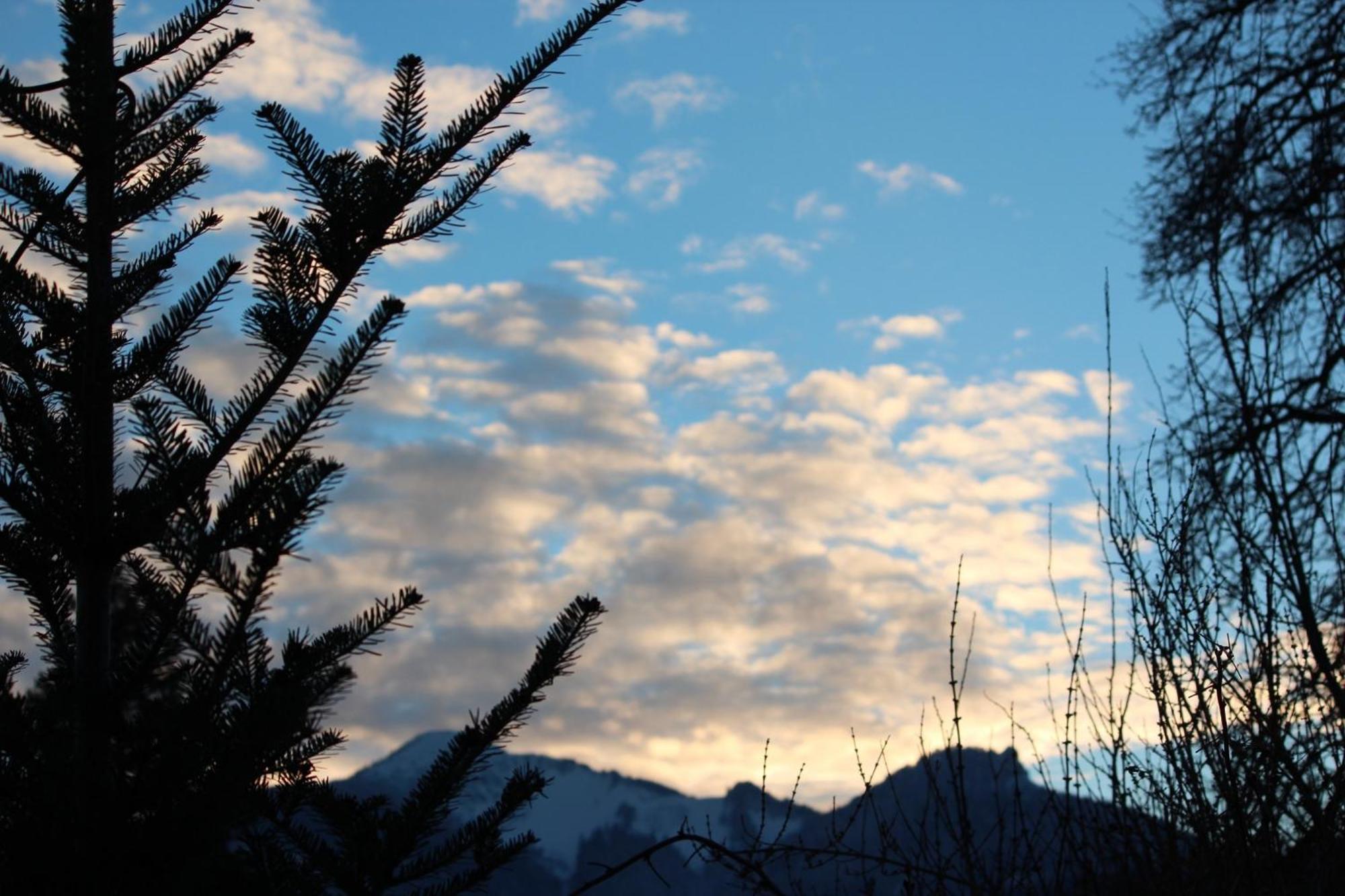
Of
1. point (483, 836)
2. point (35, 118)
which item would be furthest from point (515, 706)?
point (35, 118)

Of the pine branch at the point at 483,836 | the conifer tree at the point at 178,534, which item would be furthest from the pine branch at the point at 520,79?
the pine branch at the point at 483,836

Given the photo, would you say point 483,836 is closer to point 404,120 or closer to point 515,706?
point 515,706

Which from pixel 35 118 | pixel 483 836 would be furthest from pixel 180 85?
pixel 483 836

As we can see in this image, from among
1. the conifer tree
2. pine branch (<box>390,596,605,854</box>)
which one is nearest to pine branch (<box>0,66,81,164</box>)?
the conifer tree

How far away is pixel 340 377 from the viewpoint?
2.51 m

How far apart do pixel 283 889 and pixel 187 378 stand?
1.25m

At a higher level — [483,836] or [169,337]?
[169,337]

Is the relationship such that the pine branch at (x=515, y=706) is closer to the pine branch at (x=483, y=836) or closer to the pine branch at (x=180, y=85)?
the pine branch at (x=483, y=836)

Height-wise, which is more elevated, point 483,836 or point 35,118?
point 35,118

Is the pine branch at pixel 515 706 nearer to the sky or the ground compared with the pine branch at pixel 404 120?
nearer to the ground

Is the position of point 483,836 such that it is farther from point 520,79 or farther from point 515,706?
point 520,79

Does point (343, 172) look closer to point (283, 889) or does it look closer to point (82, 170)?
point (82, 170)

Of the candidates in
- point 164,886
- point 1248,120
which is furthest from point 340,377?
point 1248,120

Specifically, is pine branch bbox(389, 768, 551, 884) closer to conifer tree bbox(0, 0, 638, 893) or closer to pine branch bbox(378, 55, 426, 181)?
conifer tree bbox(0, 0, 638, 893)
